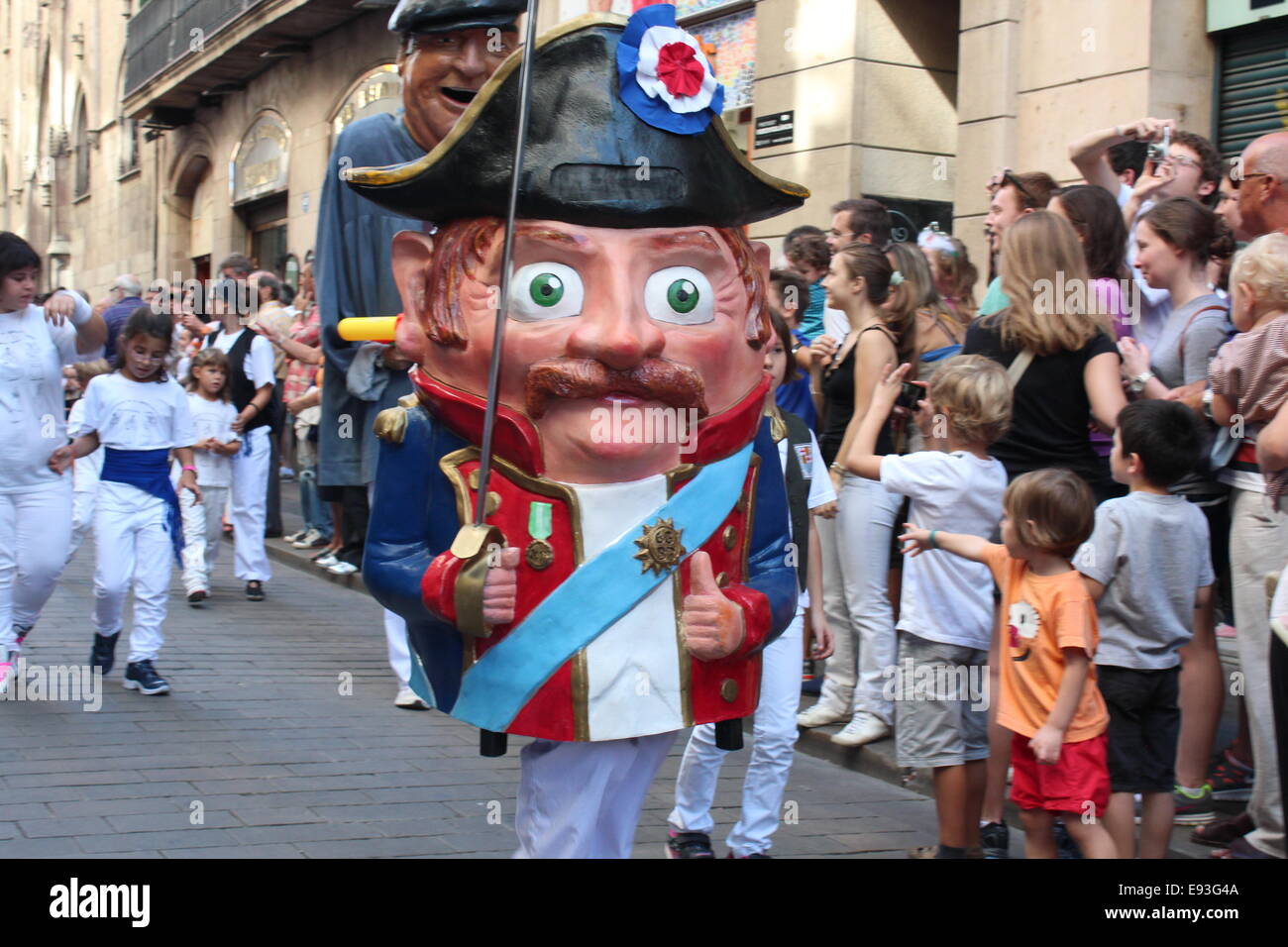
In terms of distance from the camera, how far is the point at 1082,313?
5.39 metres

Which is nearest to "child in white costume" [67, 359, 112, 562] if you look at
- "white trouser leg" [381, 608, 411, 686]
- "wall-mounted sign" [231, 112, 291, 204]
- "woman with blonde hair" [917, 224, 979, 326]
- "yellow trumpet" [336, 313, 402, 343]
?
"white trouser leg" [381, 608, 411, 686]

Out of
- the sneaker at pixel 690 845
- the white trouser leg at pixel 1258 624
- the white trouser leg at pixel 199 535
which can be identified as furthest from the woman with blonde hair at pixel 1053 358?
the white trouser leg at pixel 199 535

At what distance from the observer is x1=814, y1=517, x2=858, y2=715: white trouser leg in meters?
6.46

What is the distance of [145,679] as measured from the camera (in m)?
6.75

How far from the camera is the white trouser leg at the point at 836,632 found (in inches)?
254

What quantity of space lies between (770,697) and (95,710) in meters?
3.24

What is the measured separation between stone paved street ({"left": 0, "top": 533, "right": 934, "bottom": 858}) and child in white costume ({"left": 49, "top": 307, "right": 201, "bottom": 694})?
0.26m

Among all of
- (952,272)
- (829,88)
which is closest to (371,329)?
(952,272)

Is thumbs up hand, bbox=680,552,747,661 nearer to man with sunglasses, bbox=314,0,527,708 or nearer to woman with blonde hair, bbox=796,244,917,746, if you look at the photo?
man with sunglasses, bbox=314,0,527,708

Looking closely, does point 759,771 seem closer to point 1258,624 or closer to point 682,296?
point 1258,624

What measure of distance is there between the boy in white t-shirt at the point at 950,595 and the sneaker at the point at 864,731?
3.82ft

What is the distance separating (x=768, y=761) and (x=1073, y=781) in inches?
37.2
